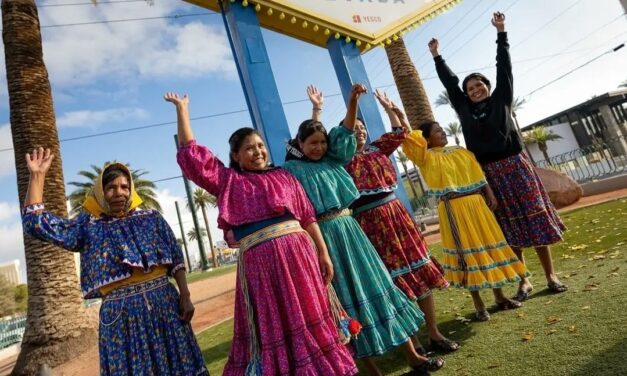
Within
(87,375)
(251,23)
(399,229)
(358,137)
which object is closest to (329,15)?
(251,23)

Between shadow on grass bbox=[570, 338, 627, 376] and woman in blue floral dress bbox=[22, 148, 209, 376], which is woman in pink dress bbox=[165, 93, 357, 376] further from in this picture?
shadow on grass bbox=[570, 338, 627, 376]

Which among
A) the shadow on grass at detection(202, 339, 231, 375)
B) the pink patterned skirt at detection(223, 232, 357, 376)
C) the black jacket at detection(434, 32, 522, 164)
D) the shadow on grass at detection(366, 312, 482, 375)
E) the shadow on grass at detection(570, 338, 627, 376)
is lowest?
the shadow on grass at detection(202, 339, 231, 375)

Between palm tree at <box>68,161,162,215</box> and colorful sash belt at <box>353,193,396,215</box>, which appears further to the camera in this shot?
palm tree at <box>68,161,162,215</box>

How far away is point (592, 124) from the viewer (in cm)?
3177

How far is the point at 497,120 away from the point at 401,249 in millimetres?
1730

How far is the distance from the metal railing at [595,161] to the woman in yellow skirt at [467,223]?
12.2 metres

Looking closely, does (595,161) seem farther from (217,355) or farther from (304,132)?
(304,132)

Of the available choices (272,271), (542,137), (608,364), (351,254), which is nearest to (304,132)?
(351,254)

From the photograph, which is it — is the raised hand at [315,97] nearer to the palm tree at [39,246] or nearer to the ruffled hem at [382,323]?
the ruffled hem at [382,323]

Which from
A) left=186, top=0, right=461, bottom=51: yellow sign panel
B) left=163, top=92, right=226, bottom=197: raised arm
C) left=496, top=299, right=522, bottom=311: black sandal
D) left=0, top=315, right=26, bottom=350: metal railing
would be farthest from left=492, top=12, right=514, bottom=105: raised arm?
left=0, top=315, right=26, bottom=350: metal railing

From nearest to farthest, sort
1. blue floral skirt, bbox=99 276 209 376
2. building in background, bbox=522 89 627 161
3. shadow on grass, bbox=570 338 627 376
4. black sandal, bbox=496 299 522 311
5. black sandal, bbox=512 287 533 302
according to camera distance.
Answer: shadow on grass, bbox=570 338 627 376
blue floral skirt, bbox=99 276 209 376
black sandal, bbox=496 299 522 311
black sandal, bbox=512 287 533 302
building in background, bbox=522 89 627 161

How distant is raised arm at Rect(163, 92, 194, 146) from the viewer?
218 centimetres

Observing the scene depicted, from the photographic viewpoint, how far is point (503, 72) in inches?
145

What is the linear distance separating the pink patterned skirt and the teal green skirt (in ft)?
1.01
